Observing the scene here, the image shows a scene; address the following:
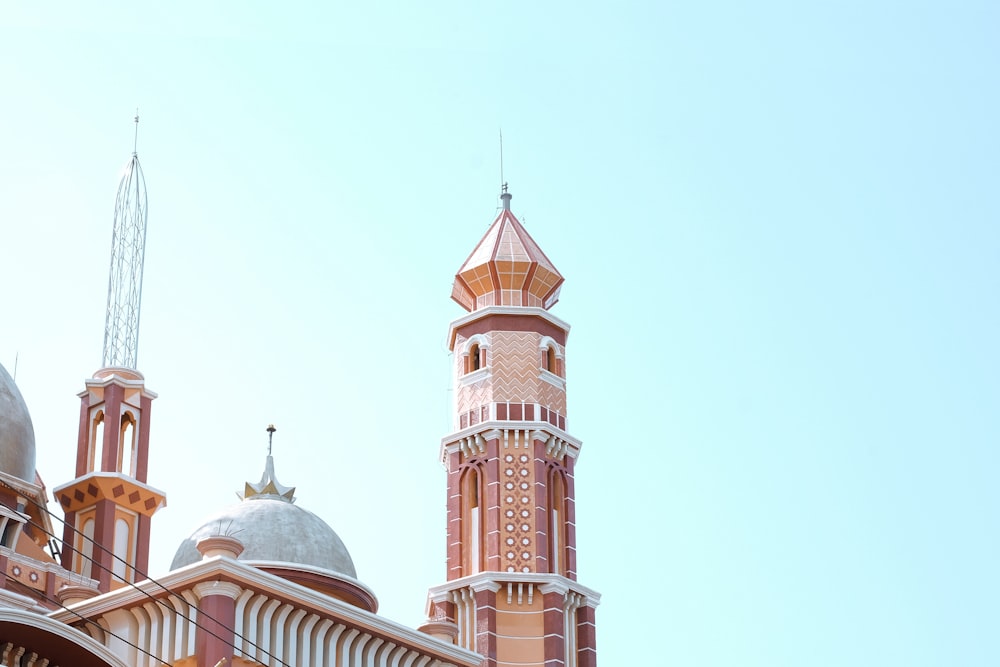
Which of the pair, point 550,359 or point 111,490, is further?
point 550,359

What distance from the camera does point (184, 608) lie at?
23.2 m

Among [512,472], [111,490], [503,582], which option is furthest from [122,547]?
[512,472]

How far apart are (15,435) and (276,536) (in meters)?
3.97

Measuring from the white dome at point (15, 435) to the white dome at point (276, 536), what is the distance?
2.52m

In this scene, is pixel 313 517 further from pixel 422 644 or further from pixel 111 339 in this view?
pixel 111 339

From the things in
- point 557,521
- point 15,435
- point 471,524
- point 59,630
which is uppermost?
point 557,521

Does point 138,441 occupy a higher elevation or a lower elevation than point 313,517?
higher

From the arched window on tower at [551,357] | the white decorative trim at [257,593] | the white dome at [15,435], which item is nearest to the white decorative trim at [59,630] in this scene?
the white decorative trim at [257,593]

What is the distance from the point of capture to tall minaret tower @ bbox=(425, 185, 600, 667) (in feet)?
122

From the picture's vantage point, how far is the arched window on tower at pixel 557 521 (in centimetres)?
3841

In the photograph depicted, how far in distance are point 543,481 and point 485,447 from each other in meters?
1.42

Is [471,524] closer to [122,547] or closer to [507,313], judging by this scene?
[507,313]

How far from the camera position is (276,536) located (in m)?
27.5

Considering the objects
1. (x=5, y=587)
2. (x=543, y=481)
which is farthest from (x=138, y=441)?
(x=543, y=481)
